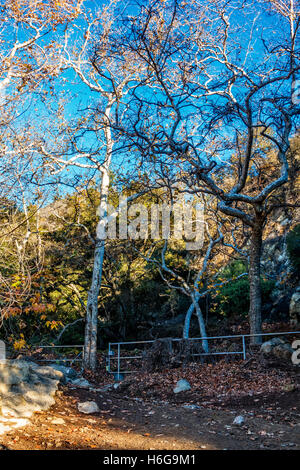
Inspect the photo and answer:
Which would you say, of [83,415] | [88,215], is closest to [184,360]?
[83,415]

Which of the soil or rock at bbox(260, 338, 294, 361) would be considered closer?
the soil

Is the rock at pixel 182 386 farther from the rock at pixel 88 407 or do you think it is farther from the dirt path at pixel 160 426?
the rock at pixel 88 407

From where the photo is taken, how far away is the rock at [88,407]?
542 cm

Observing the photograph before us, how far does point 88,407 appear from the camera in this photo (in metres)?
5.50

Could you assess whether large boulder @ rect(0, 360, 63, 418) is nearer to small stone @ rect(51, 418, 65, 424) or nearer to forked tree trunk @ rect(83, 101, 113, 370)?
small stone @ rect(51, 418, 65, 424)

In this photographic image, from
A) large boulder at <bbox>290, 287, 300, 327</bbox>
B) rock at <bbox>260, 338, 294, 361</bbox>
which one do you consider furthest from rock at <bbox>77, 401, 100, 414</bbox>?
large boulder at <bbox>290, 287, 300, 327</bbox>

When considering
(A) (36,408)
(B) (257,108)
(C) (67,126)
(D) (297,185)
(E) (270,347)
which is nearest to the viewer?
(A) (36,408)

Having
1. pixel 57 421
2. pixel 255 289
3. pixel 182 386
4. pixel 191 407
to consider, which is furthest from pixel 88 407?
pixel 255 289

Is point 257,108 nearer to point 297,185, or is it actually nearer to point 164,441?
point 164,441

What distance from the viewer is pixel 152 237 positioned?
49.2ft

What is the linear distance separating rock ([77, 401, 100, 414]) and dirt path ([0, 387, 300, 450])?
0.11m

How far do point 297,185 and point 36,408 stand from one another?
15.7 meters

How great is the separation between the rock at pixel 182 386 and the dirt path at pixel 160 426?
1038mm

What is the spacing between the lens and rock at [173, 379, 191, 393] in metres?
7.84
